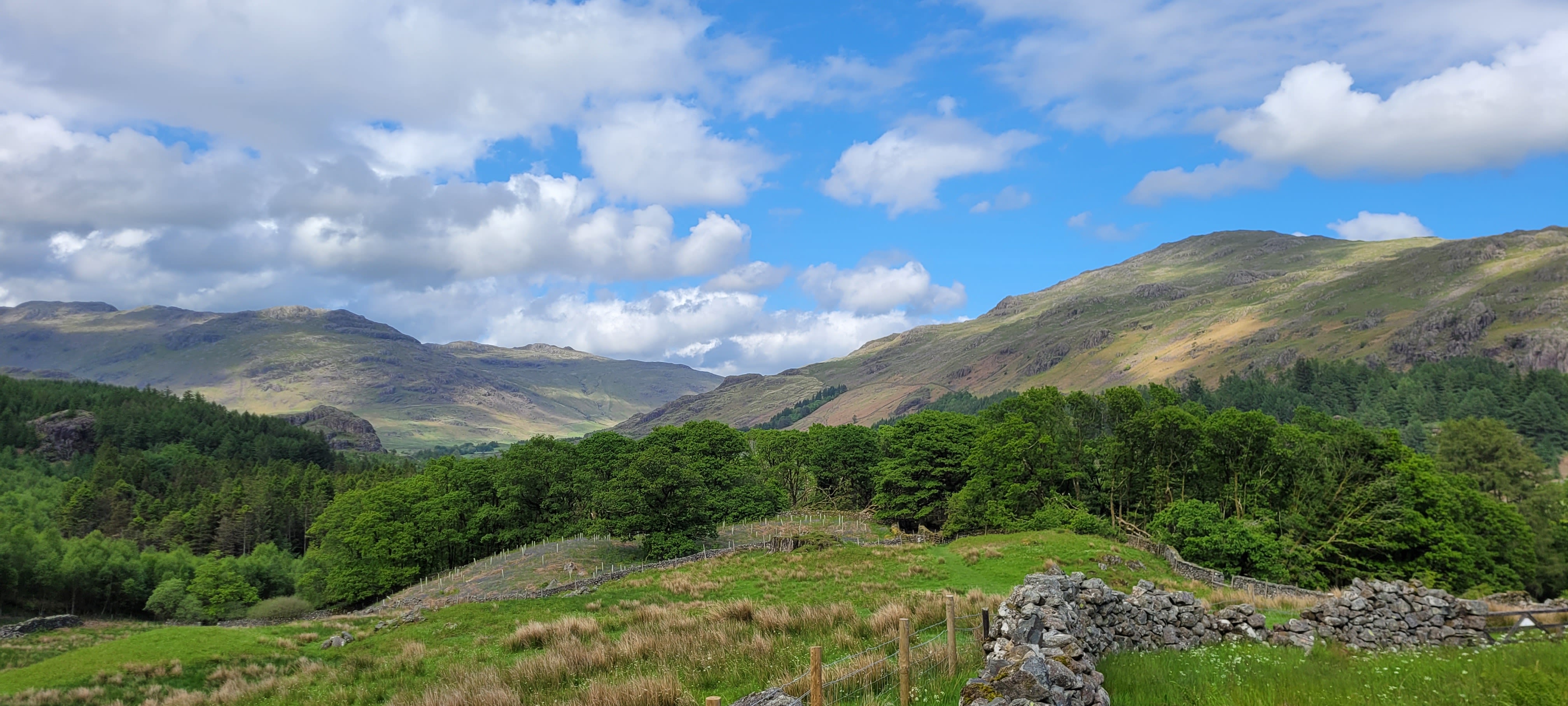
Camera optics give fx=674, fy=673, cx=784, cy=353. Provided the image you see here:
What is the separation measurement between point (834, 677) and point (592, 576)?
4321 cm

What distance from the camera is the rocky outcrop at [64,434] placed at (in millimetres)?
168375

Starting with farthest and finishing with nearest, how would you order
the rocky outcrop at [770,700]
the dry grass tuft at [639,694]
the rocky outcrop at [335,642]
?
the rocky outcrop at [335,642]
the dry grass tuft at [639,694]
the rocky outcrop at [770,700]

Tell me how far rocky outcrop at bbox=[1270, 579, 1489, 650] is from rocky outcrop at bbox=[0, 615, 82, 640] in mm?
74043

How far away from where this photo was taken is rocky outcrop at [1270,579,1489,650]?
1752 centimetres

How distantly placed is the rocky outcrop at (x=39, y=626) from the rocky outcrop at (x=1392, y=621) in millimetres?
74043

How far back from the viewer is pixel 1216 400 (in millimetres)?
183125

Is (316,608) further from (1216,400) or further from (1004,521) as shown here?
(1216,400)

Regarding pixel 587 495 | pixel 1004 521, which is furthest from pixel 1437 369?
pixel 587 495

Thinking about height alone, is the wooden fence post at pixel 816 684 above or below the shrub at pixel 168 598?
above

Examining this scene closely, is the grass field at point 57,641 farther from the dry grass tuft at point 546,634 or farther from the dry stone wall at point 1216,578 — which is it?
the dry stone wall at point 1216,578

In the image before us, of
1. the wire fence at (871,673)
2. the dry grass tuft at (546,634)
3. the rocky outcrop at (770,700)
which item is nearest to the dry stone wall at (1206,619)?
the wire fence at (871,673)

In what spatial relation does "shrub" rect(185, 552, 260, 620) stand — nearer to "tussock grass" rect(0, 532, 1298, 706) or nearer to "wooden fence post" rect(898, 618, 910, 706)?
"tussock grass" rect(0, 532, 1298, 706)

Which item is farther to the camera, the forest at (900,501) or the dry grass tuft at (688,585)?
A: the forest at (900,501)

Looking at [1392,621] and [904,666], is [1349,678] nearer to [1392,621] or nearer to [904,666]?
[904,666]
